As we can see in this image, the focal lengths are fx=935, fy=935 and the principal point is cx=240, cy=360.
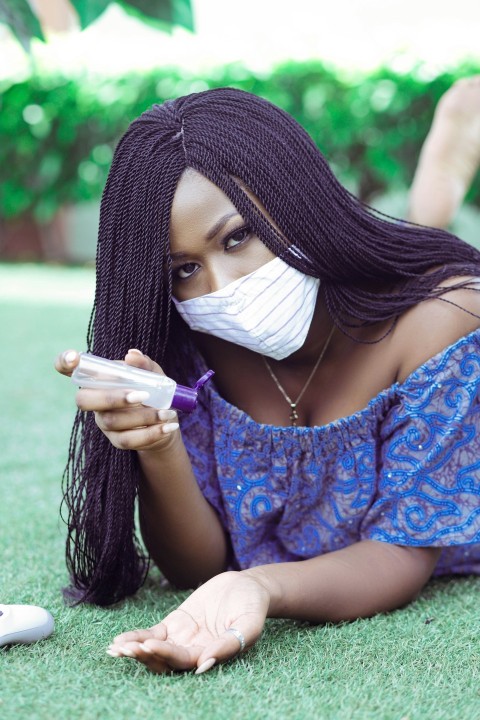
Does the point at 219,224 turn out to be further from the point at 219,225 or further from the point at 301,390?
the point at 301,390

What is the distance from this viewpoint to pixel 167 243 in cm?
144

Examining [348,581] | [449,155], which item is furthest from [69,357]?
[449,155]

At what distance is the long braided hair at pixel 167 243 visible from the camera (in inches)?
57.2

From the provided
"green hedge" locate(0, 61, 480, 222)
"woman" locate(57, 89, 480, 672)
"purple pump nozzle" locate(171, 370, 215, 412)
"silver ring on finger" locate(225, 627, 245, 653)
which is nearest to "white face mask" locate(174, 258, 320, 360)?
"woman" locate(57, 89, 480, 672)

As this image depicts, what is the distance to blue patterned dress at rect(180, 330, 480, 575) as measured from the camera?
1509 millimetres

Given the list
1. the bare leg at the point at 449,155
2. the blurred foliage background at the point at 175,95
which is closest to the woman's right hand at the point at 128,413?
the bare leg at the point at 449,155

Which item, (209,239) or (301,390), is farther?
(301,390)

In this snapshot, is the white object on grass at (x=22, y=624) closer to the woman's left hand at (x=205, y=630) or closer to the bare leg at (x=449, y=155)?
the woman's left hand at (x=205, y=630)

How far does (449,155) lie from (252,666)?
2366mm

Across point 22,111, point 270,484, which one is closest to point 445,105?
point 270,484

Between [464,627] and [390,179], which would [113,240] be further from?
[390,179]

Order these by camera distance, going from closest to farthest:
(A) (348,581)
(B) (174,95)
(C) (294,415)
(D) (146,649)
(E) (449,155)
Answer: (D) (146,649)
(A) (348,581)
(C) (294,415)
(E) (449,155)
(B) (174,95)

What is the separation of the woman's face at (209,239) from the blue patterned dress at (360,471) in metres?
0.28

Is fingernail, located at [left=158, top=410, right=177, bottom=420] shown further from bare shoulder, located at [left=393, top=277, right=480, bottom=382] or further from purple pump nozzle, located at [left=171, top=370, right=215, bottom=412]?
bare shoulder, located at [left=393, top=277, right=480, bottom=382]
